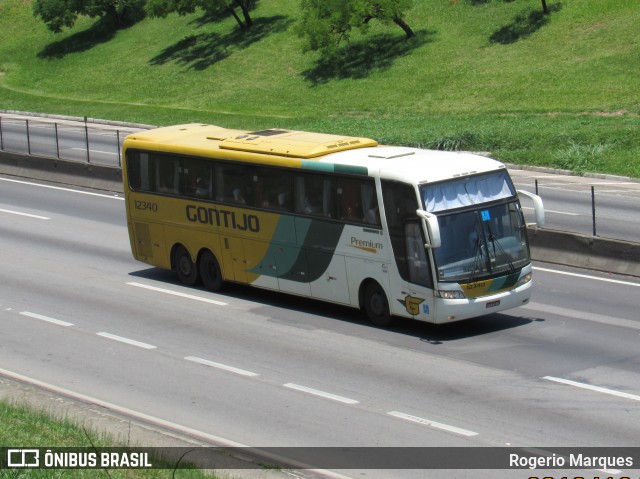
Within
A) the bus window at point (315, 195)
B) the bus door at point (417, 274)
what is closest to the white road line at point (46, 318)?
the bus window at point (315, 195)

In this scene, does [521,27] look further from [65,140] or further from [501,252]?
[501,252]

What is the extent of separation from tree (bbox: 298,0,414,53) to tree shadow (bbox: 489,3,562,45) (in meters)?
5.15

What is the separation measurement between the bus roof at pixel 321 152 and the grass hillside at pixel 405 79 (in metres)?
16.7

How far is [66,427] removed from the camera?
38.2 feet

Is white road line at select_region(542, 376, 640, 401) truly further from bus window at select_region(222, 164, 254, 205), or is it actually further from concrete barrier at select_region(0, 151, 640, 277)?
bus window at select_region(222, 164, 254, 205)

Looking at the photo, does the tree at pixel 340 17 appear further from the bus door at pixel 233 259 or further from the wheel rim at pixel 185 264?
the bus door at pixel 233 259

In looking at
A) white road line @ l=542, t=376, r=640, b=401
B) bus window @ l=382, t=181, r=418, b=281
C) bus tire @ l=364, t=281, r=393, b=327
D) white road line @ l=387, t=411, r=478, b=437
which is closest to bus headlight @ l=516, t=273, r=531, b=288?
bus window @ l=382, t=181, r=418, b=281

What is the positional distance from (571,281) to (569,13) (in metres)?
39.0

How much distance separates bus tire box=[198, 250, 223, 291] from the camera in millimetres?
20531

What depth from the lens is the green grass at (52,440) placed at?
31.6 ft

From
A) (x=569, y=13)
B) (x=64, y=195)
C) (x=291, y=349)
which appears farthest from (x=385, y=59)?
(x=291, y=349)

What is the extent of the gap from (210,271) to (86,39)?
6002 cm

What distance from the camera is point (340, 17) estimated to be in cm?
5884

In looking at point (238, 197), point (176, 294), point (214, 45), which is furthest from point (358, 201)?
point (214, 45)
